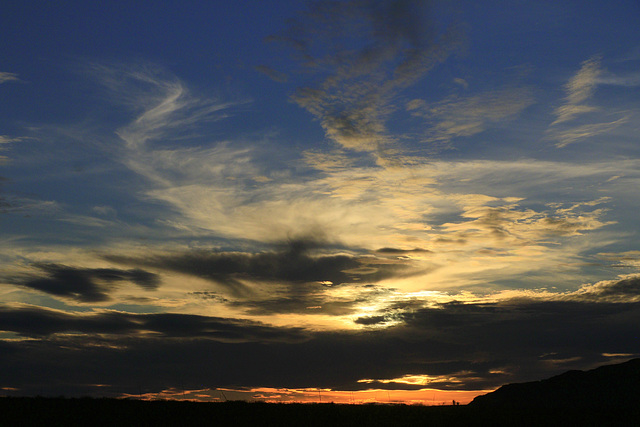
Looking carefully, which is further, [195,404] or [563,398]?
[563,398]

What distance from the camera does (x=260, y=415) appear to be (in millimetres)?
36406

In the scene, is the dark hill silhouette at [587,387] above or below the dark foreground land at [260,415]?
above

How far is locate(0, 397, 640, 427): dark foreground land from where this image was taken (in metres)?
33.0

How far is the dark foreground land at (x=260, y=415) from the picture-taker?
33031 mm

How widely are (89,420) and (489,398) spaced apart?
182997 millimetres

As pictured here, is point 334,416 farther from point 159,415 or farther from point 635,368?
point 635,368

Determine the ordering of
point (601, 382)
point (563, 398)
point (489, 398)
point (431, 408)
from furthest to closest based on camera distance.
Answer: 1. point (489, 398)
2. point (601, 382)
3. point (563, 398)
4. point (431, 408)

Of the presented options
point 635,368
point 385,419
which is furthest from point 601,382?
point 385,419

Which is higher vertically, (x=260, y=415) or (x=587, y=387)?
(x=587, y=387)

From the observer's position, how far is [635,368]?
139 metres

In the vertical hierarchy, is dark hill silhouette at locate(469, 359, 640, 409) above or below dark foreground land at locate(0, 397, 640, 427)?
above

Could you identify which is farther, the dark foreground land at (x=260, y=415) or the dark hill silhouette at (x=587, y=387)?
the dark hill silhouette at (x=587, y=387)

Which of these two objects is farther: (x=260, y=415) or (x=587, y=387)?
(x=587, y=387)

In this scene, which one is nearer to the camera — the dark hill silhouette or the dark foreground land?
the dark foreground land
